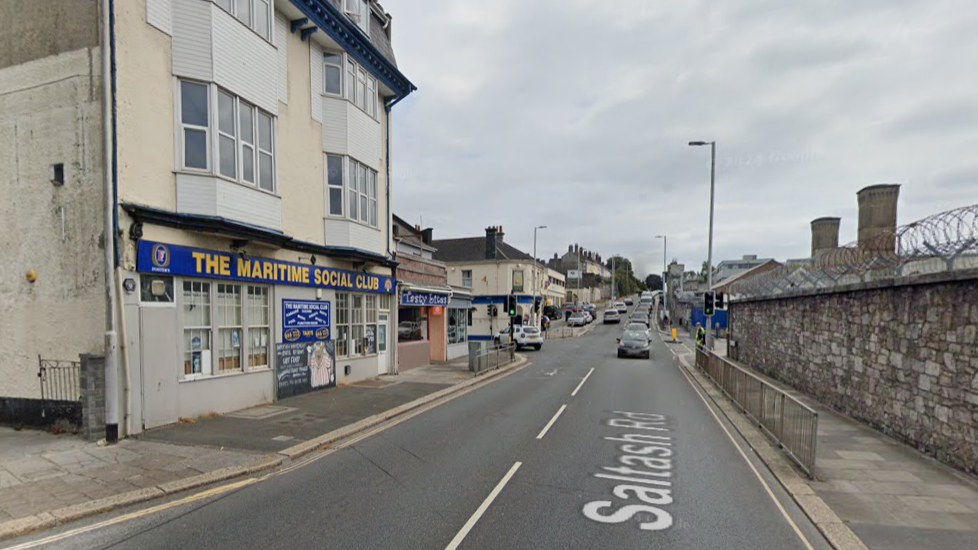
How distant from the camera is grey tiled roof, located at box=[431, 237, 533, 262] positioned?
5144 centimetres

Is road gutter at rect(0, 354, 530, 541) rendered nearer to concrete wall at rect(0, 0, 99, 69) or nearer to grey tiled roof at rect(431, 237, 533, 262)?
concrete wall at rect(0, 0, 99, 69)

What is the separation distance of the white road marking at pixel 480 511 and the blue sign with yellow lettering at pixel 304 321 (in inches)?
310

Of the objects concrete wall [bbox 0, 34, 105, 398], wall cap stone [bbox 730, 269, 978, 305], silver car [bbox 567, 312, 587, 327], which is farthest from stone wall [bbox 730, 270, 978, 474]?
silver car [bbox 567, 312, 587, 327]

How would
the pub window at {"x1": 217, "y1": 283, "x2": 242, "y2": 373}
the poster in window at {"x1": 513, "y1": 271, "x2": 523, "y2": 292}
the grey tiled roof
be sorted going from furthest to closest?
the grey tiled roof → the poster in window at {"x1": 513, "y1": 271, "x2": 523, "y2": 292} → the pub window at {"x1": 217, "y1": 283, "x2": 242, "y2": 373}

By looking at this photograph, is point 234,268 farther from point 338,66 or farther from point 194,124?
point 338,66

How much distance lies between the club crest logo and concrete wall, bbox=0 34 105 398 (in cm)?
82

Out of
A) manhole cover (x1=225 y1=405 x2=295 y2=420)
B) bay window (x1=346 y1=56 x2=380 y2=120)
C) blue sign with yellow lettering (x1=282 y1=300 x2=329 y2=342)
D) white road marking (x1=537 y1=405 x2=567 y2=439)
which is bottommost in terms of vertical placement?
white road marking (x1=537 y1=405 x2=567 y2=439)

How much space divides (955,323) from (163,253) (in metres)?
13.6

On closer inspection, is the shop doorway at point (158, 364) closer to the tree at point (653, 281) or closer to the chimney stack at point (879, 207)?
the chimney stack at point (879, 207)

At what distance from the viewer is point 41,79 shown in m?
9.07

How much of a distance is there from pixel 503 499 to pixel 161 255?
7871 mm

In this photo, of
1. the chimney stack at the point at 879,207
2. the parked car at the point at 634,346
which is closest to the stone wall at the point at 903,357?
the chimney stack at the point at 879,207

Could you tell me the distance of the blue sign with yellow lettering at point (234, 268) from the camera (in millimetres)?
9094

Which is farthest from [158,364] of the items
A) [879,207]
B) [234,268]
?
[879,207]
